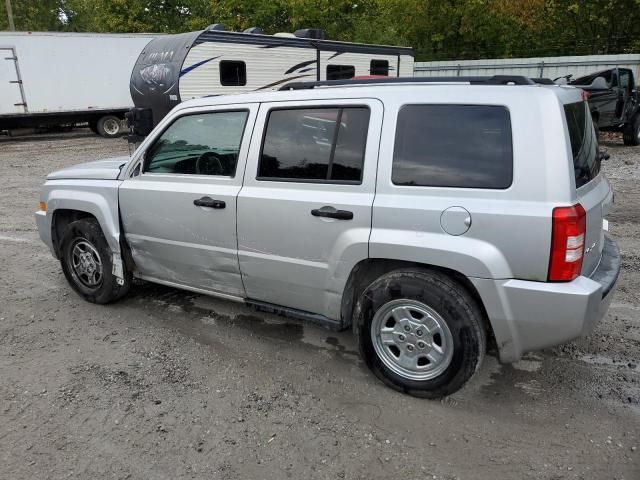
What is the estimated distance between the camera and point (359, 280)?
10.9 ft

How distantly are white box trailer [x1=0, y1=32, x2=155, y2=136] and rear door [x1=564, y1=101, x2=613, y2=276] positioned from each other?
57.1 ft

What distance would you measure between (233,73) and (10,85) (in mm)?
7647

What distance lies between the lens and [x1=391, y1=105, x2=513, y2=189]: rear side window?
9.09ft

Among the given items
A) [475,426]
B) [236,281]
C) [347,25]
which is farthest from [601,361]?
[347,25]

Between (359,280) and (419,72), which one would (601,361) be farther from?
(419,72)

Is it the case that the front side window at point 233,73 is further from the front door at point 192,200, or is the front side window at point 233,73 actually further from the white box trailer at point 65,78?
the front door at point 192,200

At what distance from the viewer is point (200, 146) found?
12.7 feet

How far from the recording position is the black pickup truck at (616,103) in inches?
492

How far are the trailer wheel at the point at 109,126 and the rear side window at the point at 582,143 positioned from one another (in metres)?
18.1

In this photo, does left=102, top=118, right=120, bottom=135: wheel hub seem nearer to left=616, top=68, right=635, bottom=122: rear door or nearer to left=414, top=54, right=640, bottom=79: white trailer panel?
left=414, top=54, right=640, bottom=79: white trailer panel

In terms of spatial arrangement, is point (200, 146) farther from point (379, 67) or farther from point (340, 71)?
point (379, 67)

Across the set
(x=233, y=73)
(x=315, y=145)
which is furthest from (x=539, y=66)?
(x=315, y=145)

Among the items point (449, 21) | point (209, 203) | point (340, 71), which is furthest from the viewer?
point (449, 21)

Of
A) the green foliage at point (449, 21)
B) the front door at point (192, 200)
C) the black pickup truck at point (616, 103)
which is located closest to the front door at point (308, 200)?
the front door at point (192, 200)
